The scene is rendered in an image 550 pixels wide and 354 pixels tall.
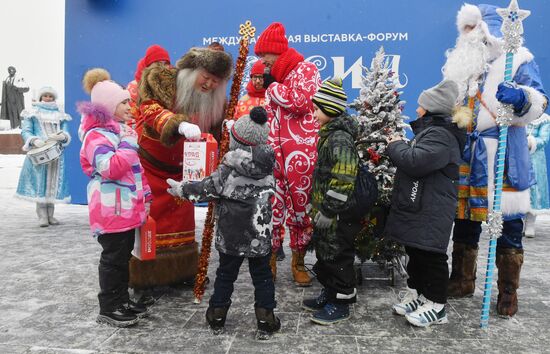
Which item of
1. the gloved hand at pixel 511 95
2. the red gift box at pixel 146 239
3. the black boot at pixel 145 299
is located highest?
the gloved hand at pixel 511 95

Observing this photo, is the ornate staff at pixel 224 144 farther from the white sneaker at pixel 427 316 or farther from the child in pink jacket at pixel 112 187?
the white sneaker at pixel 427 316

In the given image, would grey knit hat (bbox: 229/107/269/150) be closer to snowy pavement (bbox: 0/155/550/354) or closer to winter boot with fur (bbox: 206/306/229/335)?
winter boot with fur (bbox: 206/306/229/335)

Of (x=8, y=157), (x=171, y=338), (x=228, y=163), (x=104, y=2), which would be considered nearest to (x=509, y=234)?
(x=228, y=163)

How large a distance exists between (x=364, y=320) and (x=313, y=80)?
1.88 m

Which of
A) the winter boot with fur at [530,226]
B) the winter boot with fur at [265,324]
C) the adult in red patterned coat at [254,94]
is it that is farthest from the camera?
the winter boot with fur at [530,226]

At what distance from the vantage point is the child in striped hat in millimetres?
2965

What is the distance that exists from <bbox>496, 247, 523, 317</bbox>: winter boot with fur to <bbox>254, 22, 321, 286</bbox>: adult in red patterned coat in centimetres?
150

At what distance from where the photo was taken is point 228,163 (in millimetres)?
2764

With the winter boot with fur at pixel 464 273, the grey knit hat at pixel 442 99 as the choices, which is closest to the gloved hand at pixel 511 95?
the grey knit hat at pixel 442 99

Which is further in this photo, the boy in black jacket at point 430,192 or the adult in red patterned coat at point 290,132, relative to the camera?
the adult in red patterned coat at point 290,132

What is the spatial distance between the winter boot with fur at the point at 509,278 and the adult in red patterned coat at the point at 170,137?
237cm

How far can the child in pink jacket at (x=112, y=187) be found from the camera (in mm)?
2865

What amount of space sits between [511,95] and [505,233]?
1.00 meters

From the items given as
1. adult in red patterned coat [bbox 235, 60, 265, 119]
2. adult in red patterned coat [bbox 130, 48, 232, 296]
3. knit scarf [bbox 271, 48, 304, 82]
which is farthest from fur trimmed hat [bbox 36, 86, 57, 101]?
knit scarf [bbox 271, 48, 304, 82]
